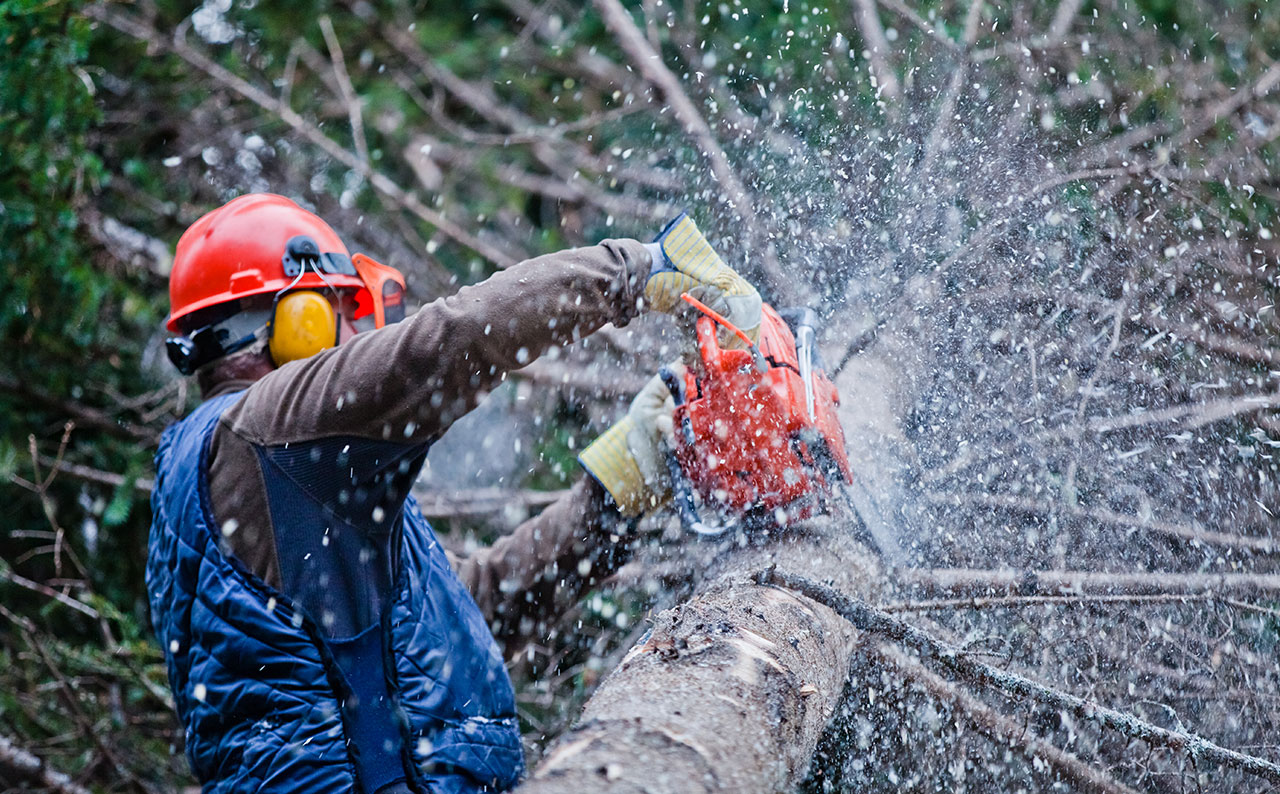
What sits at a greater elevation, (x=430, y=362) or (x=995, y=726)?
(x=430, y=362)

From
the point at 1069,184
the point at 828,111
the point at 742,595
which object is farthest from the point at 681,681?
the point at 828,111

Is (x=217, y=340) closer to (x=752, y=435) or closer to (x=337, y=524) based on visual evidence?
(x=337, y=524)

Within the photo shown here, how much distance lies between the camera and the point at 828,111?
395 centimetres

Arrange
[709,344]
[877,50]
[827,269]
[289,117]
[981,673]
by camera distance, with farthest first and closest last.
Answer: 1. [289,117]
2. [877,50]
3. [827,269]
4. [709,344]
5. [981,673]

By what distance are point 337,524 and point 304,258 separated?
780 millimetres

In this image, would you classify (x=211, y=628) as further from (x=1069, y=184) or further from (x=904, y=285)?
(x=1069, y=184)

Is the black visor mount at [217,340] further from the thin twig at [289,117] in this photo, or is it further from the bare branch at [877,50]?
the bare branch at [877,50]

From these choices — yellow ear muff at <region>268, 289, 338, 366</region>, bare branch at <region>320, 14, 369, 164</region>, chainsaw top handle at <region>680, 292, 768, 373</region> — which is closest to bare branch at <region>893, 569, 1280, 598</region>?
chainsaw top handle at <region>680, 292, 768, 373</region>

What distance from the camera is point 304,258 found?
99.5 inches

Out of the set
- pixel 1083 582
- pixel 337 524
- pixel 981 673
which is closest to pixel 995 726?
pixel 1083 582

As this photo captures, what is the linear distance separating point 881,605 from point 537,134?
3.07 metres

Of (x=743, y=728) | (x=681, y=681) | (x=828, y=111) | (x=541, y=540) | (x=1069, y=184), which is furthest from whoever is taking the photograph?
(x=828, y=111)

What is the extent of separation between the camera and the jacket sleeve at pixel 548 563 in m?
2.72

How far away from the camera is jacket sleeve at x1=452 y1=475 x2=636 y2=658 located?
2.72 meters
